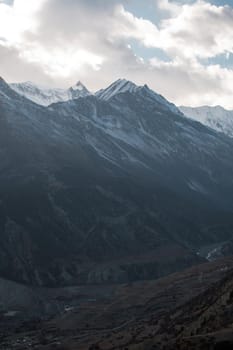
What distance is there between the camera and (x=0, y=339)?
14125 cm

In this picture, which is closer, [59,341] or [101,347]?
[101,347]

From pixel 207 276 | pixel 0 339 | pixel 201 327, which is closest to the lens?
pixel 201 327

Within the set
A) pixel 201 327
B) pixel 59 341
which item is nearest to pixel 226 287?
pixel 201 327

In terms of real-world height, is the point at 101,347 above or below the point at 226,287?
below

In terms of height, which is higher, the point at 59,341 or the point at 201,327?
the point at 201,327

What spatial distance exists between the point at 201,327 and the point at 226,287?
70.6 ft

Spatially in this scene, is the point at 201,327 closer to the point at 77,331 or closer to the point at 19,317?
the point at 77,331

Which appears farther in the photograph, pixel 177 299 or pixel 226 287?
pixel 177 299

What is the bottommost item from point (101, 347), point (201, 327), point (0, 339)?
point (0, 339)

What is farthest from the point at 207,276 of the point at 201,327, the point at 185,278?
Answer: the point at 201,327

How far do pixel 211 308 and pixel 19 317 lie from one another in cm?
8547

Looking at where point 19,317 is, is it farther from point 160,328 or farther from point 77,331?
point 160,328

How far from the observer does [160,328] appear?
115500mm

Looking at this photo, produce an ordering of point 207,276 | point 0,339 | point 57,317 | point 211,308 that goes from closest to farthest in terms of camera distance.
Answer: point 211,308
point 0,339
point 57,317
point 207,276
